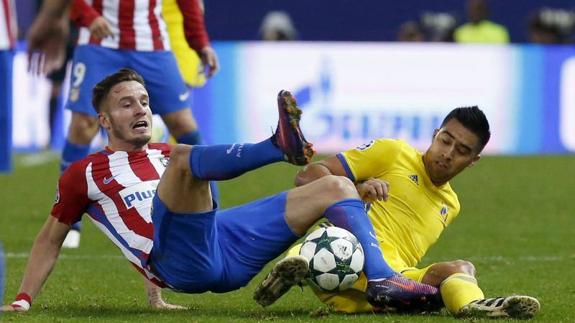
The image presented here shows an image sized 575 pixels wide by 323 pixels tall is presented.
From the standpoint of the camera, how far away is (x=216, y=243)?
6.46m

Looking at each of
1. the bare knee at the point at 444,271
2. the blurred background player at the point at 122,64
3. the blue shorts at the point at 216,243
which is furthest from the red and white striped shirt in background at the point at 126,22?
the bare knee at the point at 444,271

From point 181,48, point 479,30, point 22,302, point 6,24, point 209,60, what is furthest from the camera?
point 479,30

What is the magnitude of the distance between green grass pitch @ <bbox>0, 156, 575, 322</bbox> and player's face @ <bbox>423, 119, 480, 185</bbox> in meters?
0.81

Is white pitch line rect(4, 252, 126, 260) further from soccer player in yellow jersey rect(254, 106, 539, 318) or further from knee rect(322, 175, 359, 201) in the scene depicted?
knee rect(322, 175, 359, 201)

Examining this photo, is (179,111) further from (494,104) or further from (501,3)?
(501,3)

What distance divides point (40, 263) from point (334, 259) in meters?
1.38

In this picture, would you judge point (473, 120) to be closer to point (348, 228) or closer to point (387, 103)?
point (348, 228)

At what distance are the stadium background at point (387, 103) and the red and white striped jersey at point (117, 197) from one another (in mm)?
3305

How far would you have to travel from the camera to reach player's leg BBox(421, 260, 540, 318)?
6.13m

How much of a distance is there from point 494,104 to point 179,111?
8.76 m

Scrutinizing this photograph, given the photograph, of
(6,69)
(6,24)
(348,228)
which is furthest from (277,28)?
(348,228)

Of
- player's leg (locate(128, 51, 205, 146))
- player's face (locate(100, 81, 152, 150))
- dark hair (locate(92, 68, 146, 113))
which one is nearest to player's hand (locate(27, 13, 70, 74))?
player's leg (locate(128, 51, 205, 146))

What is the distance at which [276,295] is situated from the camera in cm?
634

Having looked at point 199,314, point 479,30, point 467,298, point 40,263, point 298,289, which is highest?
point 467,298
